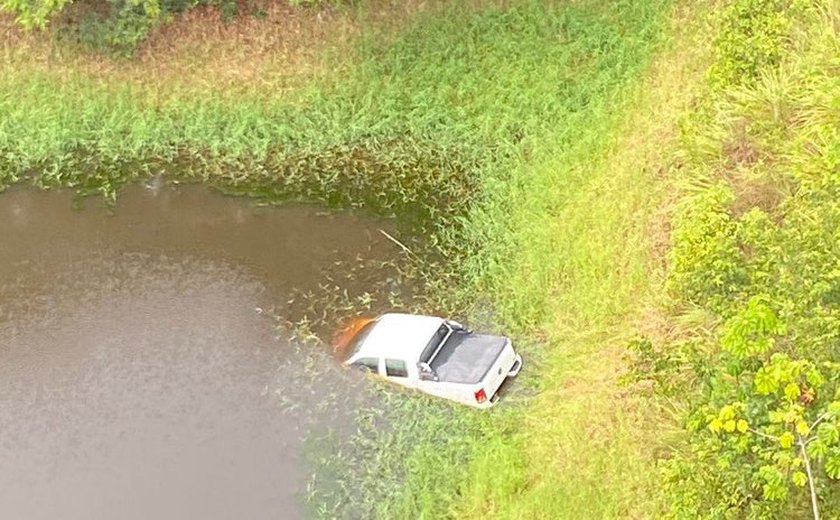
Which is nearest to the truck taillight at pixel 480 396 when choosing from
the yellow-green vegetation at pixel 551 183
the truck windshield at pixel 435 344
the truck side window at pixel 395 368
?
the yellow-green vegetation at pixel 551 183

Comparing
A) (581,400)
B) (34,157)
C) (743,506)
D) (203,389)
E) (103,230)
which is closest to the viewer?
(743,506)

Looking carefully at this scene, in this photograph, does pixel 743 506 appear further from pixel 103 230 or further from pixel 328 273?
pixel 103 230

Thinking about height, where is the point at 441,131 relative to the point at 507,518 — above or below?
above

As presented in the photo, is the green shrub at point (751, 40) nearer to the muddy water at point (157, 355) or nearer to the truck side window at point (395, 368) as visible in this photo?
the muddy water at point (157, 355)

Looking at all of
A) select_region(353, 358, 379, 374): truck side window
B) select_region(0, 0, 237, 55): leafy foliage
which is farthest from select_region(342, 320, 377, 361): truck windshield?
select_region(0, 0, 237, 55): leafy foliage

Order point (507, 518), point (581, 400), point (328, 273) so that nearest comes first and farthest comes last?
point (507, 518), point (581, 400), point (328, 273)

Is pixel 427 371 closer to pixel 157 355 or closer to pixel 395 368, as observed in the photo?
pixel 395 368

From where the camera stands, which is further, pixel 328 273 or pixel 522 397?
pixel 328 273

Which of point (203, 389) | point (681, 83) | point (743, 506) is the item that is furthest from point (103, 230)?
point (743, 506)
